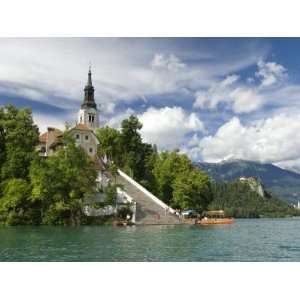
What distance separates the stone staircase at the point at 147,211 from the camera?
32656 millimetres

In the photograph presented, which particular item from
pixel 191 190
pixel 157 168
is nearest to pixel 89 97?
pixel 157 168

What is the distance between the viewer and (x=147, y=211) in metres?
33.4

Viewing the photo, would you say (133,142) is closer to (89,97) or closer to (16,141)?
(16,141)

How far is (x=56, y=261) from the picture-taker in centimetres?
1326

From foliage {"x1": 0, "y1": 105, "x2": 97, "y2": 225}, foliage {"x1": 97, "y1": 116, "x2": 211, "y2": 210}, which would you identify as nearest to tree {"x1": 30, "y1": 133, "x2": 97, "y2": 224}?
foliage {"x1": 0, "y1": 105, "x2": 97, "y2": 225}

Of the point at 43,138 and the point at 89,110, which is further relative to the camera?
the point at 89,110

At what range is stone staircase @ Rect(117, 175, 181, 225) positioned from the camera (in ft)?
107

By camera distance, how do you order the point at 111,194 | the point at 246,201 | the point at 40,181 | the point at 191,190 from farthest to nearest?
1. the point at 246,201
2. the point at 191,190
3. the point at 111,194
4. the point at 40,181

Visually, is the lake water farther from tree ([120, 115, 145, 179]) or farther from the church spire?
the church spire

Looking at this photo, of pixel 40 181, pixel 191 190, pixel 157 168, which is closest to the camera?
pixel 40 181

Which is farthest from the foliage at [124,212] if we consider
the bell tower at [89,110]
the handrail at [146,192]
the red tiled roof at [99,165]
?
the bell tower at [89,110]

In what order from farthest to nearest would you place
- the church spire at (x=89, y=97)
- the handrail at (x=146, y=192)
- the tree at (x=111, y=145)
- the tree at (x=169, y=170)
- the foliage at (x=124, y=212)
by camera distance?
the church spire at (x=89, y=97) < the tree at (x=111, y=145) < the tree at (x=169, y=170) < the handrail at (x=146, y=192) < the foliage at (x=124, y=212)

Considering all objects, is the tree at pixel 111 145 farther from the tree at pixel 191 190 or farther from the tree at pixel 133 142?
the tree at pixel 191 190
